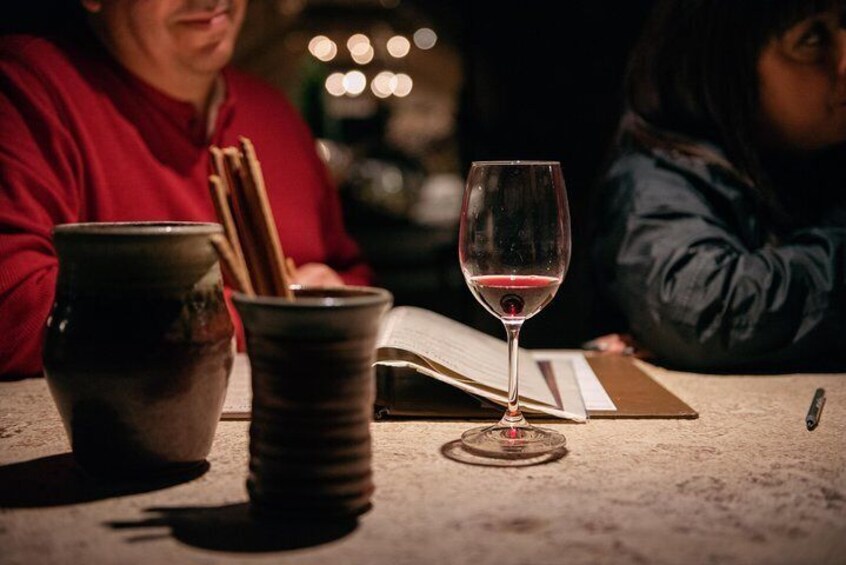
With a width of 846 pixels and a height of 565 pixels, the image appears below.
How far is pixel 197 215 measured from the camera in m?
1.83

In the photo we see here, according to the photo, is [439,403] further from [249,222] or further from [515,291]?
[249,222]

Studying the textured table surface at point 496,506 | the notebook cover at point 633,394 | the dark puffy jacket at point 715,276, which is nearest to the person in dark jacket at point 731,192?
A: the dark puffy jacket at point 715,276

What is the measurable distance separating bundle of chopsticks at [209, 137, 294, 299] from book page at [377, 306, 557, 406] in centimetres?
33

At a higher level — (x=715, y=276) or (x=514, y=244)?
(x=514, y=244)

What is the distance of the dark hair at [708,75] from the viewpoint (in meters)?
1.54

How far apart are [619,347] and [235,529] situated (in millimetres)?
967

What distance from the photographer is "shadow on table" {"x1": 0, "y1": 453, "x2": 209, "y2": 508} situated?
74cm

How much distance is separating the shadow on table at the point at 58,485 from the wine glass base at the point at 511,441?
0.87 feet

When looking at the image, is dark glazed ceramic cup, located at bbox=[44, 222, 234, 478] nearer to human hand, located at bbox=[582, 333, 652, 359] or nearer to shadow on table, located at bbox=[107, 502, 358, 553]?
shadow on table, located at bbox=[107, 502, 358, 553]

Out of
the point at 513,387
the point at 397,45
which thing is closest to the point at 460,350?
the point at 513,387

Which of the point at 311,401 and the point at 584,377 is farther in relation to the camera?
the point at 584,377

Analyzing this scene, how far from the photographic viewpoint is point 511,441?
89cm

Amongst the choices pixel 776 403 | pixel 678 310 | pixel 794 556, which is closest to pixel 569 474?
pixel 794 556

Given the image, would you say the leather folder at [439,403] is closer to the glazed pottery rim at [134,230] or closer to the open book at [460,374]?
the open book at [460,374]
